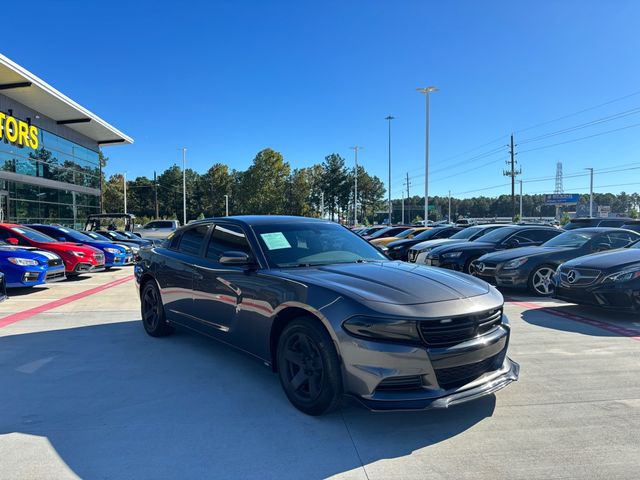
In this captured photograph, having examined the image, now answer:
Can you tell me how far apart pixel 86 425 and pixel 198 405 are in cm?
83

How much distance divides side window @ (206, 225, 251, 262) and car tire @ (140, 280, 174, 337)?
1304mm

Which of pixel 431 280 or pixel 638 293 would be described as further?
pixel 638 293

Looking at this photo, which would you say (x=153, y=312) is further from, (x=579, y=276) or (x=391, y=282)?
(x=579, y=276)

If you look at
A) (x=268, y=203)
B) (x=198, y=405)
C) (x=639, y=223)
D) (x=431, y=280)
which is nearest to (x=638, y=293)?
(x=431, y=280)

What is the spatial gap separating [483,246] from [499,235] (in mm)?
828

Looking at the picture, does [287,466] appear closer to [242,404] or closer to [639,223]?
[242,404]

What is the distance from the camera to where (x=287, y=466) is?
9.36 feet

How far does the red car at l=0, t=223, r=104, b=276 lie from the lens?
11461 mm

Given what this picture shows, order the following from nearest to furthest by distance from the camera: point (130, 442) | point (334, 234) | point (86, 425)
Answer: point (130, 442) → point (86, 425) → point (334, 234)

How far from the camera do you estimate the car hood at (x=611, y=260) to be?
6.82 m

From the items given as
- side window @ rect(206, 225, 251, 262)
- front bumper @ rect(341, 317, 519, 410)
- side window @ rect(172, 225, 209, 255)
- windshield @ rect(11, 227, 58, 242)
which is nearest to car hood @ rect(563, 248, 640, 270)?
front bumper @ rect(341, 317, 519, 410)

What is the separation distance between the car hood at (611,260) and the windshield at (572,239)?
6.40 ft

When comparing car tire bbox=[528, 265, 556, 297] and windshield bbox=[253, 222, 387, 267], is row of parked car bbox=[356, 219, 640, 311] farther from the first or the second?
windshield bbox=[253, 222, 387, 267]

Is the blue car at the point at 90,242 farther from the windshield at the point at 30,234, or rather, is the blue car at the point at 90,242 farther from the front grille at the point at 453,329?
the front grille at the point at 453,329
